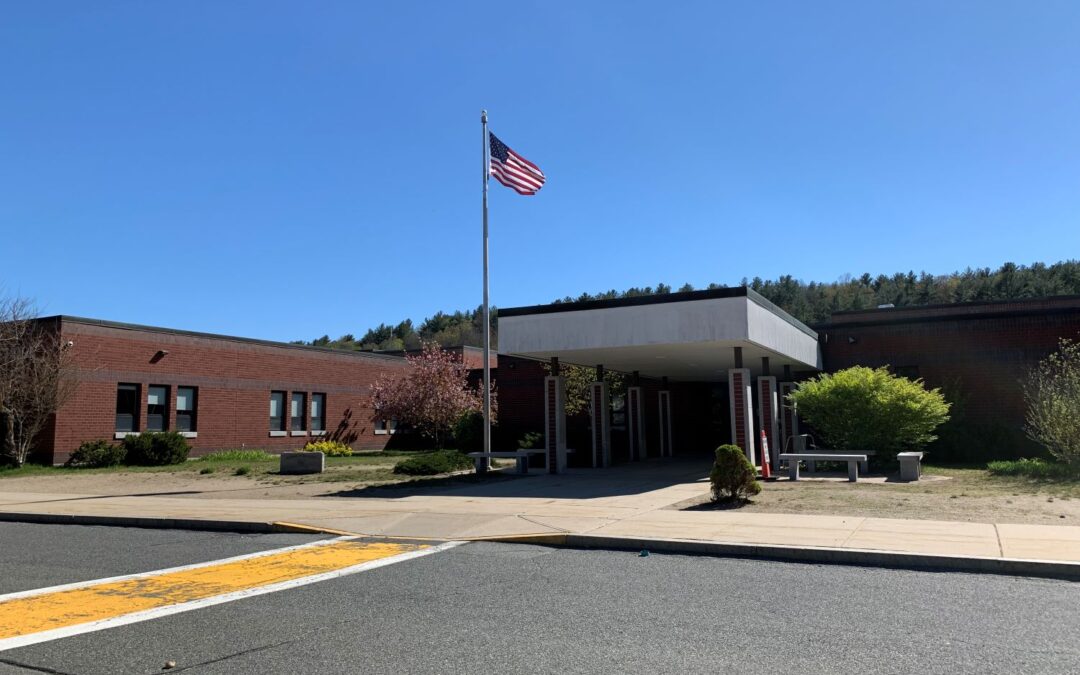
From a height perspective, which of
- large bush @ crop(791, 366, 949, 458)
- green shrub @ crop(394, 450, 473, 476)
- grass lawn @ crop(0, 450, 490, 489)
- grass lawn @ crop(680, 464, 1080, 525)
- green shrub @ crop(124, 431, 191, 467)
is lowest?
grass lawn @ crop(680, 464, 1080, 525)

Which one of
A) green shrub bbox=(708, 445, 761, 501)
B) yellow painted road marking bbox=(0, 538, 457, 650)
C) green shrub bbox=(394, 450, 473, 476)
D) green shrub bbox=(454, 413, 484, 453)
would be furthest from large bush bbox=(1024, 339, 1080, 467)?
green shrub bbox=(454, 413, 484, 453)

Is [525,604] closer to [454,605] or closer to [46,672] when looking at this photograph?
[454,605]

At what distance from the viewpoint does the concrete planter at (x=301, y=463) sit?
24.6 m

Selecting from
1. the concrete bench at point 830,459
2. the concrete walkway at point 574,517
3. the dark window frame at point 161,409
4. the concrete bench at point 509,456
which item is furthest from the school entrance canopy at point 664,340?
the dark window frame at point 161,409

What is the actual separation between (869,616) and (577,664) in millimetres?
2776

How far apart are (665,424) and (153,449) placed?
61.8 feet

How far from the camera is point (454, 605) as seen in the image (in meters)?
7.21

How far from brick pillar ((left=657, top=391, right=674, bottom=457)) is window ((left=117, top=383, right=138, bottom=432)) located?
2040 cm

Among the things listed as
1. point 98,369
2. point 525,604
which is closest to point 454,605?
point 525,604

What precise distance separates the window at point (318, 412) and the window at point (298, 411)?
23.9 inches

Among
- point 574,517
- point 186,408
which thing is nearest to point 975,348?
point 574,517

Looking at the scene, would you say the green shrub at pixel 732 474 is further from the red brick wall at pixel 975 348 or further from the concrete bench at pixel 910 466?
the red brick wall at pixel 975 348

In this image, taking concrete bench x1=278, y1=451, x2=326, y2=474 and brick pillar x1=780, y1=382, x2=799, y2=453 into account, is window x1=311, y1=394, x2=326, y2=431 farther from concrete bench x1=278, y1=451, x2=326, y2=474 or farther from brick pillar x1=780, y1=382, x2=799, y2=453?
brick pillar x1=780, y1=382, x2=799, y2=453

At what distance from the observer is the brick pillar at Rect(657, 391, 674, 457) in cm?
3042
